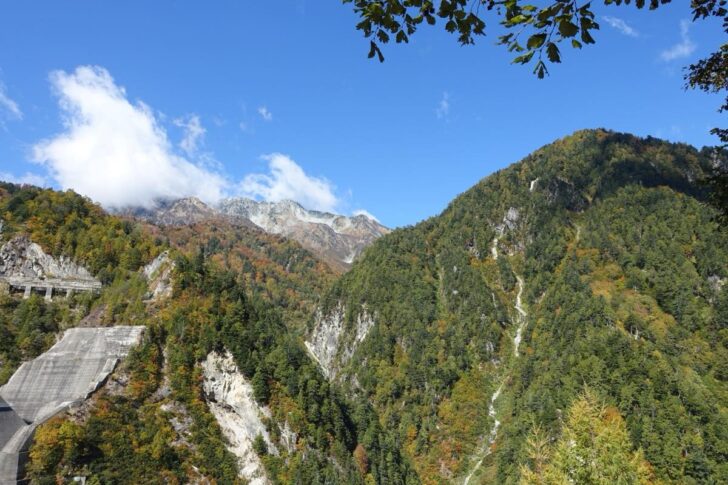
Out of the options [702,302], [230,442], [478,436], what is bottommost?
[478,436]

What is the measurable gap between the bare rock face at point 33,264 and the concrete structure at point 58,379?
17.5 m

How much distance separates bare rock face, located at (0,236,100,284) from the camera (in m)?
68.2

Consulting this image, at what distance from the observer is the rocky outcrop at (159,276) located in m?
66.0

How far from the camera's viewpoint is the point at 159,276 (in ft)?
225

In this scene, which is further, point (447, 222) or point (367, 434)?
point (447, 222)

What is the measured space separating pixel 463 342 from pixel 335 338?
5142 centimetres

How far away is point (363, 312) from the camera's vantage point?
162 metres

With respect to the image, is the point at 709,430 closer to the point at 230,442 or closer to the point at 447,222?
the point at 230,442

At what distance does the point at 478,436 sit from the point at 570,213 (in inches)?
4166

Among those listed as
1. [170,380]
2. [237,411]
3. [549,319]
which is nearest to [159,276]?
[170,380]

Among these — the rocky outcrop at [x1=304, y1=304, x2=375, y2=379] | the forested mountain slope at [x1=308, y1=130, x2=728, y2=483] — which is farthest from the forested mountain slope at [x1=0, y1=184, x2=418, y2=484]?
the rocky outcrop at [x1=304, y1=304, x2=375, y2=379]

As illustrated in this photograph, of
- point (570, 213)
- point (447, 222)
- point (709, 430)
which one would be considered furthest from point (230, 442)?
point (570, 213)

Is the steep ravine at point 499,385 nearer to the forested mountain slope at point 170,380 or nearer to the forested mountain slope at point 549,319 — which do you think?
the forested mountain slope at point 549,319

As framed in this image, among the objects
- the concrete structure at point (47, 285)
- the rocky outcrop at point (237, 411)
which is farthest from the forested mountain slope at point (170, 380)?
the concrete structure at point (47, 285)
